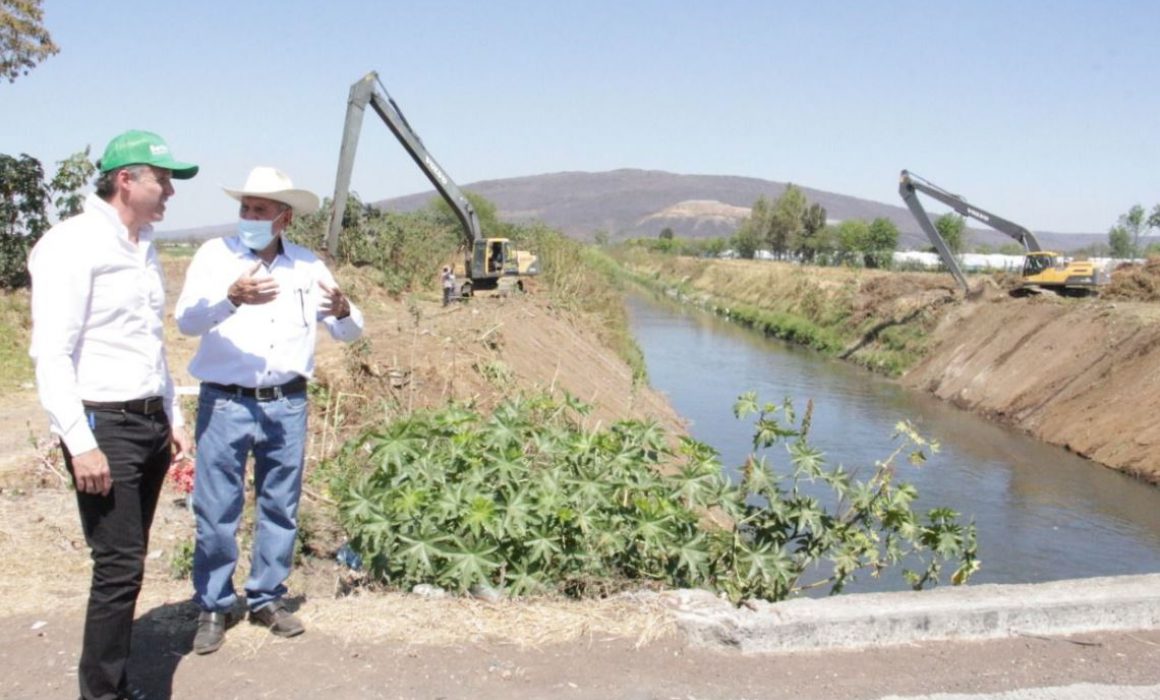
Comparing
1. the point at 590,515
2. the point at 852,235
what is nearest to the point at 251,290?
the point at 590,515

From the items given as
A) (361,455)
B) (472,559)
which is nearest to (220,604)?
(472,559)

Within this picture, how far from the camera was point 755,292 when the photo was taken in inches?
2210

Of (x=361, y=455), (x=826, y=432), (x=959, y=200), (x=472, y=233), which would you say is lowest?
(x=826, y=432)

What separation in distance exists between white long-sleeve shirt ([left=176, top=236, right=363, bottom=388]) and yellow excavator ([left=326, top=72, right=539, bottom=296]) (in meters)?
16.8

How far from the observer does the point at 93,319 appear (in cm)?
343

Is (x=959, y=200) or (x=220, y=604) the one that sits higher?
(x=959, y=200)

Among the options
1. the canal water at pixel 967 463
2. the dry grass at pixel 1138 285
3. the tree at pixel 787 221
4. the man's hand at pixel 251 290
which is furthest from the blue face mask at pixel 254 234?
the tree at pixel 787 221

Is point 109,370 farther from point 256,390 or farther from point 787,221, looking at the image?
point 787,221

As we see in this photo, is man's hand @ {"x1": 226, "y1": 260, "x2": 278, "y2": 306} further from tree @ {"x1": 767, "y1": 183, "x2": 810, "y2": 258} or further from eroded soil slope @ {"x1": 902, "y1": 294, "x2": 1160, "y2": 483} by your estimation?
tree @ {"x1": 767, "y1": 183, "x2": 810, "y2": 258}

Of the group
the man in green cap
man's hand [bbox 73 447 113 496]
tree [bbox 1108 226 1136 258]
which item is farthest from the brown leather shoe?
tree [bbox 1108 226 1136 258]

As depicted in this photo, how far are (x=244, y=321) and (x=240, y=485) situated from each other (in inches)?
24.8

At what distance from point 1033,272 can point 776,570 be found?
33.4 metres

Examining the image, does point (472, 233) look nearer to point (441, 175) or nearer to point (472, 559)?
point (441, 175)

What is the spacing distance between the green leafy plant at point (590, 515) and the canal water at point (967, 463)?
2.74 feet
